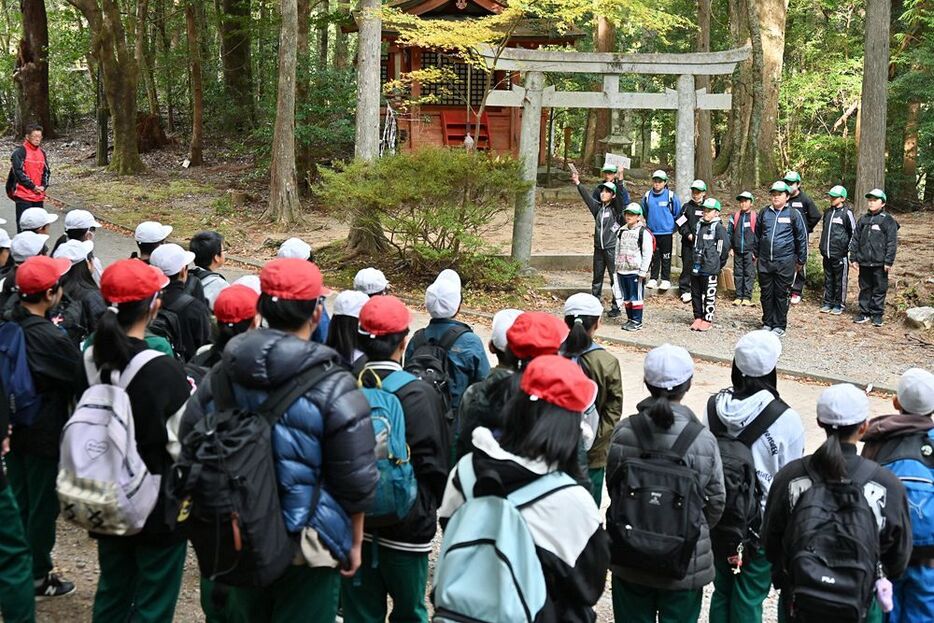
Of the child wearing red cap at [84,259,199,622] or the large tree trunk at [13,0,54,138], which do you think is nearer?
the child wearing red cap at [84,259,199,622]

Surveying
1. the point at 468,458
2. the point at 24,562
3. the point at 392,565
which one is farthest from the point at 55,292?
the point at 468,458

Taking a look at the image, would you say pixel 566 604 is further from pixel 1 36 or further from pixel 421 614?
pixel 1 36

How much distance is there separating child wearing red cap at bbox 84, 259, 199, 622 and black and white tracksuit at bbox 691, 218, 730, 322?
31.0 feet

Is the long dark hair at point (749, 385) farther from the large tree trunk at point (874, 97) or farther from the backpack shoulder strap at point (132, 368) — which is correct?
the large tree trunk at point (874, 97)

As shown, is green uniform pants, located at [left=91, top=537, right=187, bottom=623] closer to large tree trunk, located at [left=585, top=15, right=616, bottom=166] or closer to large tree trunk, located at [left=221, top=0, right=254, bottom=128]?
large tree trunk, located at [left=585, top=15, right=616, bottom=166]

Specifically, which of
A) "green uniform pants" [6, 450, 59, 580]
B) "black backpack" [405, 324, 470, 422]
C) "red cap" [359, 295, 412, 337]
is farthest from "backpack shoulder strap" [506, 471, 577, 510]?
"green uniform pants" [6, 450, 59, 580]

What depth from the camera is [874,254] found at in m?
12.9

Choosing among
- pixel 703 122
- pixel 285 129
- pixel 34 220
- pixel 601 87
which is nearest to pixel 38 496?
pixel 34 220

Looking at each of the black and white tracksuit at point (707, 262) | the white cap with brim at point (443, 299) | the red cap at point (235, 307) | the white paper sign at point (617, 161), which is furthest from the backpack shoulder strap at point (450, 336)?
the white paper sign at point (617, 161)

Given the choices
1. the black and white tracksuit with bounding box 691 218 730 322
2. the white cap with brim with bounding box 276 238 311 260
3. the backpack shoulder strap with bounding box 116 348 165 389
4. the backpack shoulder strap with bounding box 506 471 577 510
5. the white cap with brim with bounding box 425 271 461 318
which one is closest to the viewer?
the backpack shoulder strap with bounding box 506 471 577 510

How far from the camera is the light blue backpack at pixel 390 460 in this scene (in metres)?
3.59

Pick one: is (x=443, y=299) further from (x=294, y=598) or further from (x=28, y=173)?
(x=28, y=173)

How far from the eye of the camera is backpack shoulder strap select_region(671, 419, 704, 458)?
12.4 feet

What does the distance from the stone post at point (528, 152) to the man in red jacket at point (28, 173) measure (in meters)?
6.75
